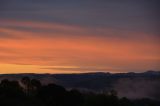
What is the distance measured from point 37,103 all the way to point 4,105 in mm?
12648

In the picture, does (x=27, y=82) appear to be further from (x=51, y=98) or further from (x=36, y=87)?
(x=51, y=98)

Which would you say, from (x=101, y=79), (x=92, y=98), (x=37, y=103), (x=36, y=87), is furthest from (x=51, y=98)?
(x=101, y=79)

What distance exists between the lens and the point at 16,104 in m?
71.9

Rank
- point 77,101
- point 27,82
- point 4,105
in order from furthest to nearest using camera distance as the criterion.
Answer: point 27,82 < point 77,101 < point 4,105

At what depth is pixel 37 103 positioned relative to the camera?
252 feet

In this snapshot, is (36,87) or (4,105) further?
(36,87)

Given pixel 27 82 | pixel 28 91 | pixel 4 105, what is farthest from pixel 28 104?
pixel 27 82

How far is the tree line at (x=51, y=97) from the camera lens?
2613 inches

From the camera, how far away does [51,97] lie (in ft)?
257

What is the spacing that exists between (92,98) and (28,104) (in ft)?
38.9

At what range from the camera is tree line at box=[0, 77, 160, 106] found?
66375 millimetres

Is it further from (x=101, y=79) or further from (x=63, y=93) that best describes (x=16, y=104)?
(x=101, y=79)

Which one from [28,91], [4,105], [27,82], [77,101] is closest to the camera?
[4,105]

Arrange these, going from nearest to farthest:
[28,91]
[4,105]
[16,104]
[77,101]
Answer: [4,105] < [16,104] < [77,101] < [28,91]
